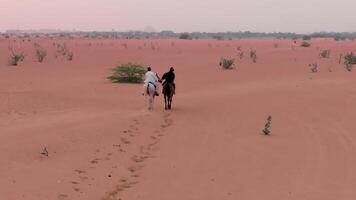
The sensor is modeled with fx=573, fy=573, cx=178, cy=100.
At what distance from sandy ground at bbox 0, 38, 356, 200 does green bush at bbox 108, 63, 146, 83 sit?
1775 millimetres

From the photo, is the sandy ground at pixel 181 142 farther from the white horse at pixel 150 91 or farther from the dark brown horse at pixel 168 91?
the white horse at pixel 150 91

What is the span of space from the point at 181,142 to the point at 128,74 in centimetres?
1466

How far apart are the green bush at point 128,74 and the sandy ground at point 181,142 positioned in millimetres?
1775

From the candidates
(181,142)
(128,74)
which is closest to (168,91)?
(181,142)

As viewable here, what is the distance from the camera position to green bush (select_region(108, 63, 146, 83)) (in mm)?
26906

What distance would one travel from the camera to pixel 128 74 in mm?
27016

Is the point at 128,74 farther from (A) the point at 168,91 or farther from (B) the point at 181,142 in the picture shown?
(B) the point at 181,142

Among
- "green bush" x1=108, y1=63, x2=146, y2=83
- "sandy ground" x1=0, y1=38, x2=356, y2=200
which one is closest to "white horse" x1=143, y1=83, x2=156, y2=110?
"sandy ground" x1=0, y1=38, x2=356, y2=200

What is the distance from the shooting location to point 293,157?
11297 millimetres

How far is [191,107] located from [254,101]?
96.7 inches

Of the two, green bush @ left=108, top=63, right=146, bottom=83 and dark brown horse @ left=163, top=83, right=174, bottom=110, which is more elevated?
dark brown horse @ left=163, top=83, right=174, bottom=110

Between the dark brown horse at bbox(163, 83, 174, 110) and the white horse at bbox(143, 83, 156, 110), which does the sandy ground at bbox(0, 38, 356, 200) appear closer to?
the dark brown horse at bbox(163, 83, 174, 110)

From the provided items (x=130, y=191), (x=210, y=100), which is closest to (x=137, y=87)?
(x=210, y=100)

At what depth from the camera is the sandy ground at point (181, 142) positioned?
9.02 meters
